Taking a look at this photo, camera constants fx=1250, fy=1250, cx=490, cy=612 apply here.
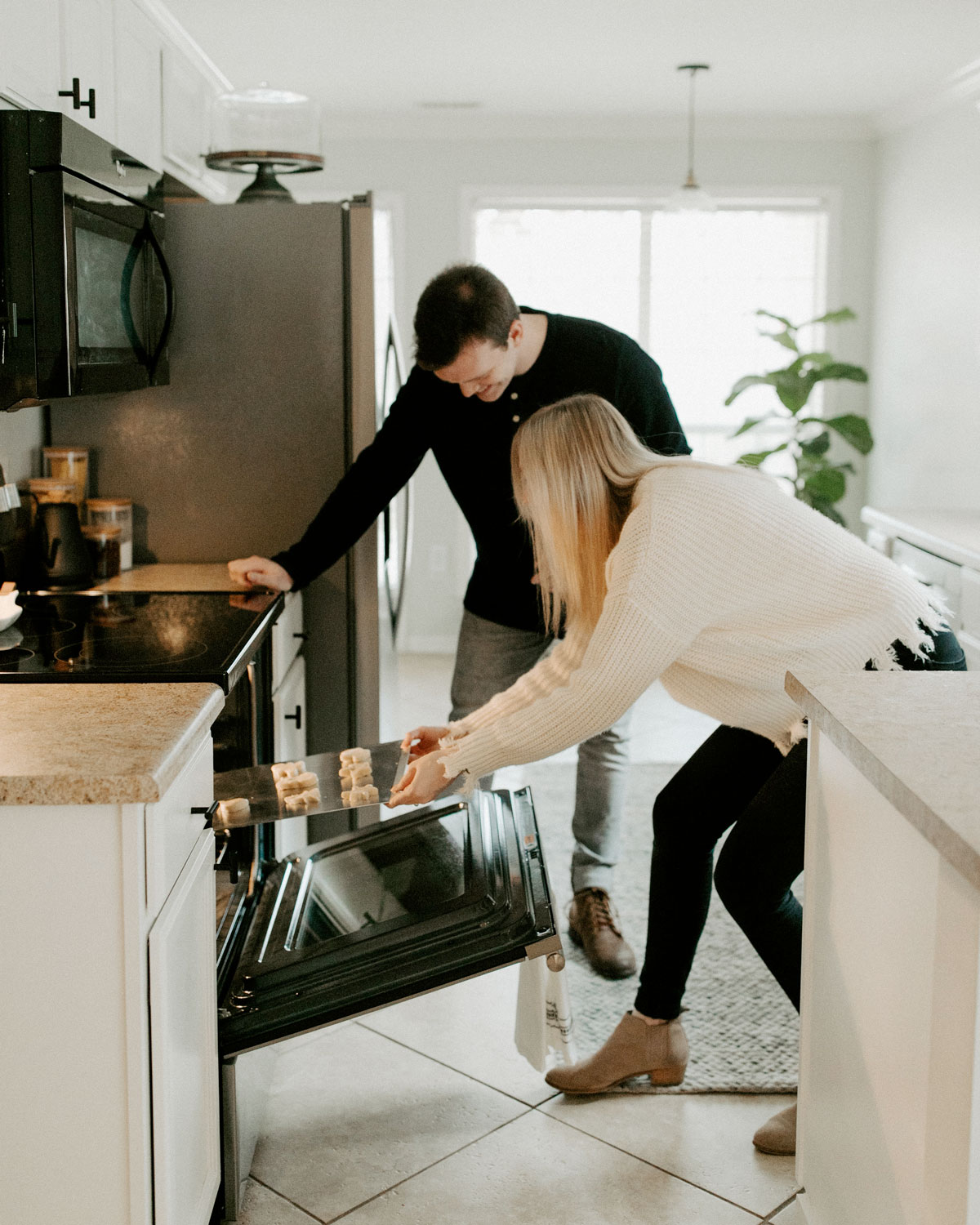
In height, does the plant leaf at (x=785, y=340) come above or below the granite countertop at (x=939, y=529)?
above

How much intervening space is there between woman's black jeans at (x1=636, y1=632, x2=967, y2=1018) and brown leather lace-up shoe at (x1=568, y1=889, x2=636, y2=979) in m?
0.45

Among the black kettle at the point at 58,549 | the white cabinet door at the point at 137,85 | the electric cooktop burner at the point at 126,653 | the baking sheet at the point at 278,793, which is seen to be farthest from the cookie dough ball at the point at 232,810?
the white cabinet door at the point at 137,85

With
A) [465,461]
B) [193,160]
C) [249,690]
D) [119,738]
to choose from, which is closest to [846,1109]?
[119,738]

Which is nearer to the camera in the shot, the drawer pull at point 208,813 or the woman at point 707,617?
the drawer pull at point 208,813

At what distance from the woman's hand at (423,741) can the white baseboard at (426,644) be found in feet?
12.9

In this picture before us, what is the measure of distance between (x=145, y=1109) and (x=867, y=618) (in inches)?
42.9

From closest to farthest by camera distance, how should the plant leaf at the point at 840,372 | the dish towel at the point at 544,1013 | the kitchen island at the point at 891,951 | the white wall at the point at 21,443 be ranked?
1. the kitchen island at the point at 891,951
2. the dish towel at the point at 544,1013
3. the white wall at the point at 21,443
4. the plant leaf at the point at 840,372

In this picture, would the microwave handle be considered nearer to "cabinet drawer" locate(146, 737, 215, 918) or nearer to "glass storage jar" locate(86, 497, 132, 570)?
"glass storage jar" locate(86, 497, 132, 570)

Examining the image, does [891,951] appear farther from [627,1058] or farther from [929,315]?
[929,315]

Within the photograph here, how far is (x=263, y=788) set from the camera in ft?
5.59

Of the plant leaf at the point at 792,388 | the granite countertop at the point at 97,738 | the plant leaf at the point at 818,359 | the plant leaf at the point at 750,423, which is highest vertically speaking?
the plant leaf at the point at 818,359

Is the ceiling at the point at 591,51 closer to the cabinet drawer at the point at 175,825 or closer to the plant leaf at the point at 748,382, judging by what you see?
the plant leaf at the point at 748,382

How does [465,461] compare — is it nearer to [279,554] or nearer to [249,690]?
[279,554]

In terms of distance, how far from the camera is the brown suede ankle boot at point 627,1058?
6.82 ft
